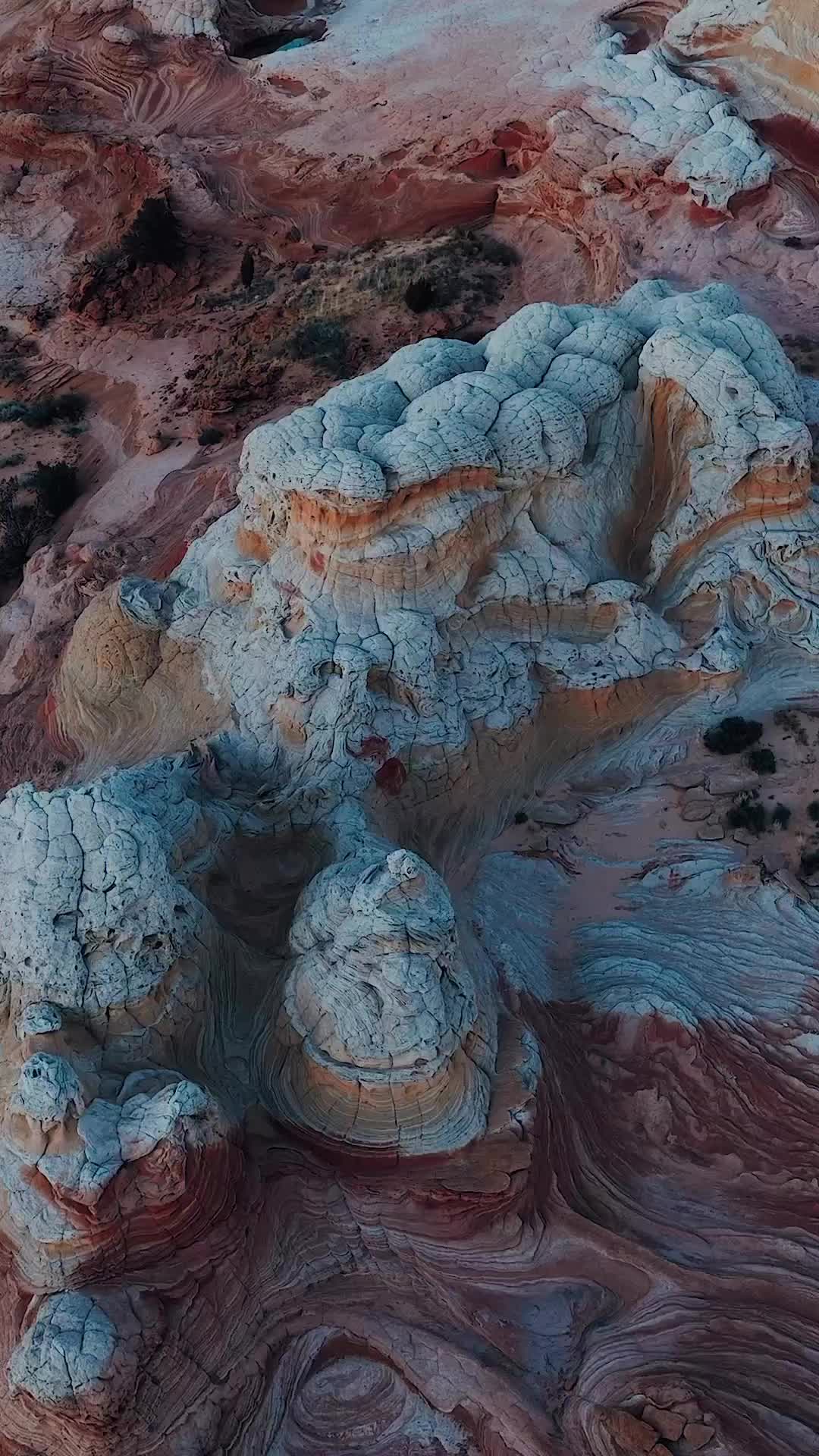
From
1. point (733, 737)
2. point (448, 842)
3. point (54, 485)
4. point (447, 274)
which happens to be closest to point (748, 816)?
point (733, 737)

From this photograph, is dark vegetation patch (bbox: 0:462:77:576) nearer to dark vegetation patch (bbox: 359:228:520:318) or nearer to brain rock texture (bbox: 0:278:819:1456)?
brain rock texture (bbox: 0:278:819:1456)

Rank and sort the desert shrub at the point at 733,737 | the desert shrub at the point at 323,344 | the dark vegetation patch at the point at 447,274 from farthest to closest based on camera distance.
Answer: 1. the dark vegetation patch at the point at 447,274
2. the desert shrub at the point at 323,344
3. the desert shrub at the point at 733,737

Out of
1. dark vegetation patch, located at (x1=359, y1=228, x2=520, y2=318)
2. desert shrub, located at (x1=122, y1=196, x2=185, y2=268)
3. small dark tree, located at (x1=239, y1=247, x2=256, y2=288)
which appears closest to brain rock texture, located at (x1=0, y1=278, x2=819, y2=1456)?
dark vegetation patch, located at (x1=359, y1=228, x2=520, y2=318)

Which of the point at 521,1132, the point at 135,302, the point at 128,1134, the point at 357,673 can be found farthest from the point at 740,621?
the point at 135,302

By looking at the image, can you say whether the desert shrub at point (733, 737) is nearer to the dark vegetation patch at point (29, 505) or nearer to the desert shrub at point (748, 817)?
the desert shrub at point (748, 817)

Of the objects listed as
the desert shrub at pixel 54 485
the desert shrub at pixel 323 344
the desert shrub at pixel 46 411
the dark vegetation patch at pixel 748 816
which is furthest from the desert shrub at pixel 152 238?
Result: the dark vegetation patch at pixel 748 816

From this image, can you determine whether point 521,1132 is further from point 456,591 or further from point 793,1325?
point 456,591
